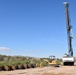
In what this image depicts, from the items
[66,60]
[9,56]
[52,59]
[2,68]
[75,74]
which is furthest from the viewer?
[9,56]

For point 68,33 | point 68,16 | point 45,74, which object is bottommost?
point 45,74

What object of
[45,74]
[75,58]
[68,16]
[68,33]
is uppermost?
[68,16]

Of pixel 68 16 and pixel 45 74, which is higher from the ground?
pixel 68 16

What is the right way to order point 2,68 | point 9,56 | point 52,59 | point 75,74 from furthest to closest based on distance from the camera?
point 9,56 < point 52,59 < point 2,68 < point 75,74

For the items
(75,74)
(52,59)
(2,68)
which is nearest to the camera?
(75,74)

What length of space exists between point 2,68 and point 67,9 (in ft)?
63.0

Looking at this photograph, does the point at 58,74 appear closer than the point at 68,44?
Yes

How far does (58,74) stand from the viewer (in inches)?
1006

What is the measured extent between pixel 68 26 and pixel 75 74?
21256 mm

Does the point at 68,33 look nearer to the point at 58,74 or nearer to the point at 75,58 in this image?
the point at 75,58

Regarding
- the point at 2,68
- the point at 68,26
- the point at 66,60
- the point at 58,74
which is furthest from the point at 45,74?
the point at 68,26

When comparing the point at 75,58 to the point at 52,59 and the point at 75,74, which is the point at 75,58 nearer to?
the point at 52,59

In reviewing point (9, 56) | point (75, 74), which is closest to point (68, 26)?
point (75, 74)

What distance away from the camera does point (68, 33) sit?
46125 mm
